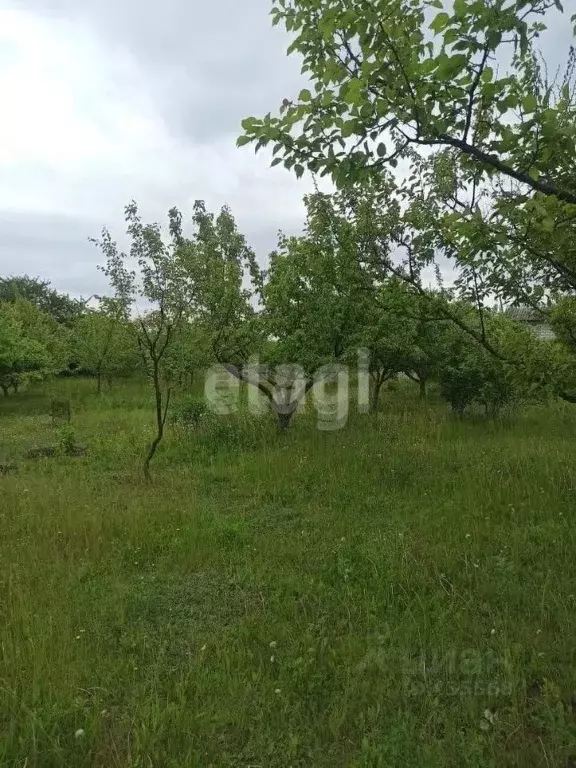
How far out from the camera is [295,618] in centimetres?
374

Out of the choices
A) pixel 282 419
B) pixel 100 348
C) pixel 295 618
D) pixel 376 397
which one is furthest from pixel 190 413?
pixel 100 348

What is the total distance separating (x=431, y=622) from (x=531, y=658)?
2.21 feet

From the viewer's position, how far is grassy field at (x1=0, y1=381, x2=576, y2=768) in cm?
267

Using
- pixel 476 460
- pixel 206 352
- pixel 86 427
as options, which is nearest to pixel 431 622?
pixel 476 460

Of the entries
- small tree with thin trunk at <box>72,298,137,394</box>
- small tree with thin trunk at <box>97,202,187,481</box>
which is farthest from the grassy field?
small tree with thin trunk at <box>72,298,137,394</box>

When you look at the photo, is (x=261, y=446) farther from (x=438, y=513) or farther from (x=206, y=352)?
(x=438, y=513)

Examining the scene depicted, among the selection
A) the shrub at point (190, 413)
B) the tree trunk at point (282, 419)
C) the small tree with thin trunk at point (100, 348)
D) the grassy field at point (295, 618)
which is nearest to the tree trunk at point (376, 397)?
the tree trunk at point (282, 419)

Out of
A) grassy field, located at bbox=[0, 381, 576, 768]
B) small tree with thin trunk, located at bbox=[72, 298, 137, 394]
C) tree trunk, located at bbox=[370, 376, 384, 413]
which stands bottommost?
grassy field, located at bbox=[0, 381, 576, 768]

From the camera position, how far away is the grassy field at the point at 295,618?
8.75 ft

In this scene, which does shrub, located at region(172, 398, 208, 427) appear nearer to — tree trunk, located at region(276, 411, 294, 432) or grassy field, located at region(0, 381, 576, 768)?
tree trunk, located at region(276, 411, 294, 432)

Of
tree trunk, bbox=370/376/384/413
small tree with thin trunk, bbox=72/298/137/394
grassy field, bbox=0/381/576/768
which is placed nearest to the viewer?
grassy field, bbox=0/381/576/768

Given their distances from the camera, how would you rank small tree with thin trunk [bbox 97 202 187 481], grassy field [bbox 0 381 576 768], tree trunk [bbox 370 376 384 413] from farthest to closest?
tree trunk [bbox 370 376 384 413], small tree with thin trunk [bbox 97 202 187 481], grassy field [bbox 0 381 576 768]

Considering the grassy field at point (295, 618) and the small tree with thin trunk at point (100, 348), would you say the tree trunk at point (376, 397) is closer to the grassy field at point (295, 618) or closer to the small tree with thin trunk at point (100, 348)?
the grassy field at point (295, 618)

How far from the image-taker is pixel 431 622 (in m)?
3.60
